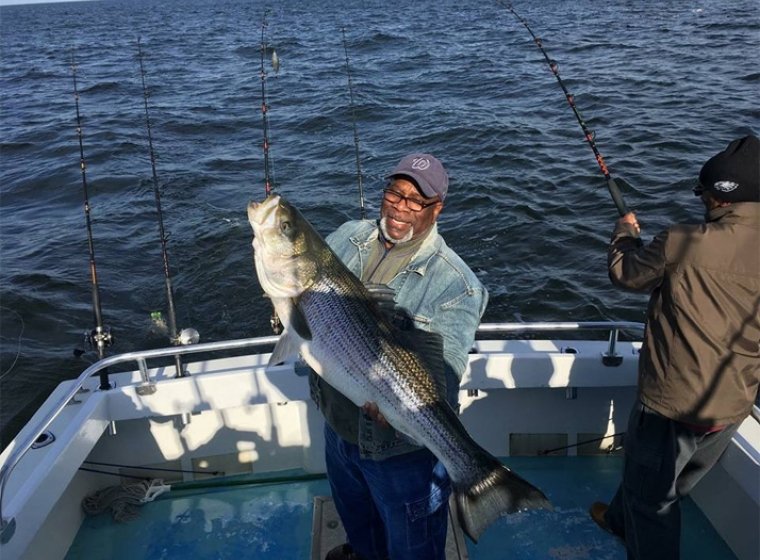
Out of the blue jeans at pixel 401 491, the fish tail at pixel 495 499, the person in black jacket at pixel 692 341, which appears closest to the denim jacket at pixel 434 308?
the blue jeans at pixel 401 491

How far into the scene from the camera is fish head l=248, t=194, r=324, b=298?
2.92 metres

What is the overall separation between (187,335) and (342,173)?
9077 millimetres

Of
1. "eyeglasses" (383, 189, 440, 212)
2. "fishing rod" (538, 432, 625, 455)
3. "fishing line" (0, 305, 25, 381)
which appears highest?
"eyeglasses" (383, 189, 440, 212)

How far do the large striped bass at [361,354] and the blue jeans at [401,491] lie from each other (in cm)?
28

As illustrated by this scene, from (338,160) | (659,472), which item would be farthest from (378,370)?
(338,160)

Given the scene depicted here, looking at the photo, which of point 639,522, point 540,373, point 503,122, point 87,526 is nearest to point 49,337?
point 87,526

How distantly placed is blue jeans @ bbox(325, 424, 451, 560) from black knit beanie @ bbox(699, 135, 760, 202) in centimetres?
186

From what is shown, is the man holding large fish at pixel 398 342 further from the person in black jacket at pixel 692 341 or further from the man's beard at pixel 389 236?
the person in black jacket at pixel 692 341

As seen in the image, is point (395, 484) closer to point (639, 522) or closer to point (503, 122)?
point (639, 522)

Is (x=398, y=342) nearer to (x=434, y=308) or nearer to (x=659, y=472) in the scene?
(x=434, y=308)

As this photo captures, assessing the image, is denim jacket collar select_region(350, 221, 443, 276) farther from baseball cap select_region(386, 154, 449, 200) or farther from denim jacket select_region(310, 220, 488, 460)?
baseball cap select_region(386, 154, 449, 200)

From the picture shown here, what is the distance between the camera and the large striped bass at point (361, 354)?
2779 millimetres

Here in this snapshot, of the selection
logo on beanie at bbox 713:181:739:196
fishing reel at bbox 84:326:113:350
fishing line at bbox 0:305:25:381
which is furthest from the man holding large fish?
fishing line at bbox 0:305:25:381

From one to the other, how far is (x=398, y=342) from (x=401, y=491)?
0.70 meters
